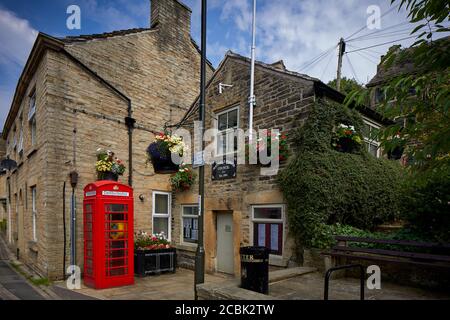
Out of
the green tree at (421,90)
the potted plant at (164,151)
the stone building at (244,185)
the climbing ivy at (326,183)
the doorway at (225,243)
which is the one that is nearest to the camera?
the green tree at (421,90)

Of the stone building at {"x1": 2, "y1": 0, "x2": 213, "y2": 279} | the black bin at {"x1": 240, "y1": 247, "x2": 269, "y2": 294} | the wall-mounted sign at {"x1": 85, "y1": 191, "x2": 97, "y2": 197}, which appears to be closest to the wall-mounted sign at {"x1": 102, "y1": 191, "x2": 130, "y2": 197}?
the wall-mounted sign at {"x1": 85, "y1": 191, "x2": 97, "y2": 197}

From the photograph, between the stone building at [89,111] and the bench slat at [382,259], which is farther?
the stone building at [89,111]

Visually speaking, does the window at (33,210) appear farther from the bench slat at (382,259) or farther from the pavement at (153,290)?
the bench slat at (382,259)

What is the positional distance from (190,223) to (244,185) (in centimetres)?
310

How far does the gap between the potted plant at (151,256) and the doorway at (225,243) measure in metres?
1.56

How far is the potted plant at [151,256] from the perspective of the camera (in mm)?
9500

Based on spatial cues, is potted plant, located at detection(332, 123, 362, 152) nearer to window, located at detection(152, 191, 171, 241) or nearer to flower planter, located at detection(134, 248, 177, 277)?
flower planter, located at detection(134, 248, 177, 277)

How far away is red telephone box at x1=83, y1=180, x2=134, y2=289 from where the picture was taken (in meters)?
7.89

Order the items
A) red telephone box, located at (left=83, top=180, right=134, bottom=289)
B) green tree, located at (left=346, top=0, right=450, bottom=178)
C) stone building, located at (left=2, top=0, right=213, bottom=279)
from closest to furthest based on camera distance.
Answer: green tree, located at (left=346, top=0, right=450, bottom=178) → red telephone box, located at (left=83, top=180, right=134, bottom=289) → stone building, located at (left=2, top=0, right=213, bottom=279)

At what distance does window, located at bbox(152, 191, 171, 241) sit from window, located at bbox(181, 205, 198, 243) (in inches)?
29.3

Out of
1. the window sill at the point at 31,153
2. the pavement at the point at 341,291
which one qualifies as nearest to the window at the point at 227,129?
the pavement at the point at 341,291

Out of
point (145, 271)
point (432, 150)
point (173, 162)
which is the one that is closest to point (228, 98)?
point (173, 162)

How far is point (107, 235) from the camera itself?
319 inches

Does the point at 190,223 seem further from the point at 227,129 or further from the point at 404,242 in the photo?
the point at 404,242
